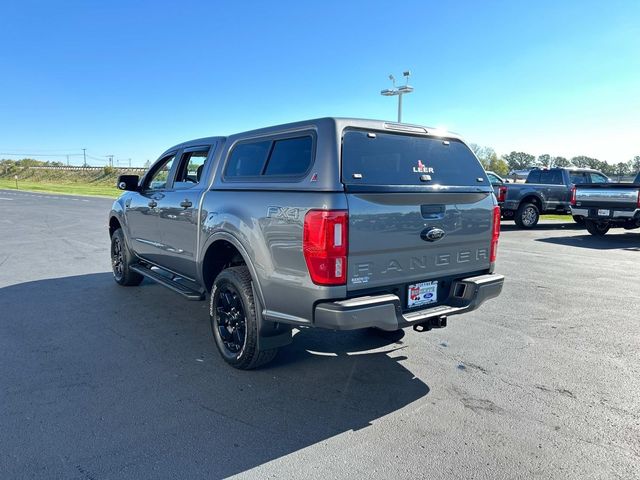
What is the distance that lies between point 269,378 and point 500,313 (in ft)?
10.4

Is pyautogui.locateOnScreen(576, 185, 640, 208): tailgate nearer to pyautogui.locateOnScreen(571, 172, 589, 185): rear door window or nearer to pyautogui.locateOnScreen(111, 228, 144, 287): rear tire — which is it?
pyautogui.locateOnScreen(571, 172, 589, 185): rear door window

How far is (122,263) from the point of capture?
6.54 metres

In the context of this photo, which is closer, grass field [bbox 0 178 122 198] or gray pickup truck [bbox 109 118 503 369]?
gray pickup truck [bbox 109 118 503 369]

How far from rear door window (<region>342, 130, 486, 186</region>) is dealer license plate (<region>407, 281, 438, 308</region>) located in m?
0.80

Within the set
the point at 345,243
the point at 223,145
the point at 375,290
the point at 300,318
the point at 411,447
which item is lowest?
the point at 411,447

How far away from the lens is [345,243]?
3.04 m

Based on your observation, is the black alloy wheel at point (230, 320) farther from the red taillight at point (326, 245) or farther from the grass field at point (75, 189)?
the grass field at point (75, 189)

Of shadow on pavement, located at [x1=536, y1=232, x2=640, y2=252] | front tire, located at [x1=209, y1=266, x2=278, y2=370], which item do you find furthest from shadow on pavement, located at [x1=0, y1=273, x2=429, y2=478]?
shadow on pavement, located at [x1=536, y1=232, x2=640, y2=252]

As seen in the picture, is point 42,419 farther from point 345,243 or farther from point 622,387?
point 622,387

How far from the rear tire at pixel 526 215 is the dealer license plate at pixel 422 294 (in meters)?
12.2

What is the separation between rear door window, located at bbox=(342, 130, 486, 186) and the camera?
3293 millimetres

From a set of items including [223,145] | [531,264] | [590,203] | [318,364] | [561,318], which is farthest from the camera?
[590,203]

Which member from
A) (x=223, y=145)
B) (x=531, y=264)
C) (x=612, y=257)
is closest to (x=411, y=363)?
(x=223, y=145)

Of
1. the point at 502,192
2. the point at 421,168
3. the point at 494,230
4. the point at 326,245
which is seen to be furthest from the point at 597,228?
the point at 326,245
